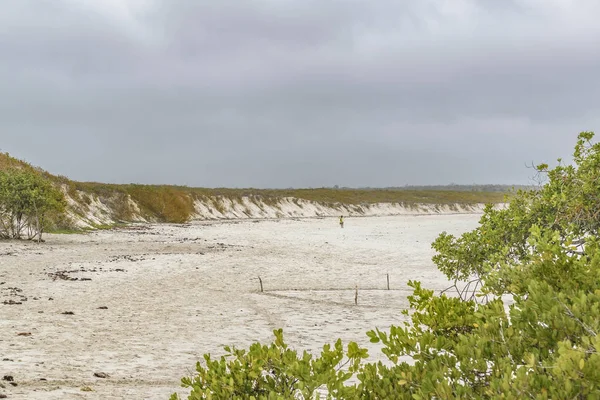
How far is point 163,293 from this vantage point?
17.0 meters

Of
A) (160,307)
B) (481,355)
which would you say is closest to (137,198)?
(160,307)

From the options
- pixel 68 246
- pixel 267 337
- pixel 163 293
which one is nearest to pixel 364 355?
pixel 267 337

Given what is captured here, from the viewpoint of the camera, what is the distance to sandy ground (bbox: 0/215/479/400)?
855 cm

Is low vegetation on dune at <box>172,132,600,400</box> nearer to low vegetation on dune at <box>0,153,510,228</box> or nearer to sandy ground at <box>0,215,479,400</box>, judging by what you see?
sandy ground at <box>0,215,479,400</box>

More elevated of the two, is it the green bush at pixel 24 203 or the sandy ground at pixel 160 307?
the green bush at pixel 24 203

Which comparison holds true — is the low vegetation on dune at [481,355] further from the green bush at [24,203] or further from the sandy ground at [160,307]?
the green bush at [24,203]

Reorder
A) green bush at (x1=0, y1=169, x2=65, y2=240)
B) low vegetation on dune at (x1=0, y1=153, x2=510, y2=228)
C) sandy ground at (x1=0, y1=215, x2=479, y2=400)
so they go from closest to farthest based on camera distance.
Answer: sandy ground at (x1=0, y1=215, x2=479, y2=400), green bush at (x1=0, y1=169, x2=65, y2=240), low vegetation on dune at (x1=0, y1=153, x2=510, y2=228)

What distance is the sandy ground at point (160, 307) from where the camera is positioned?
8.55 meters

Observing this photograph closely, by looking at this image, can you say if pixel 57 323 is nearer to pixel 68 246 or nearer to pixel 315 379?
pixel 315 379

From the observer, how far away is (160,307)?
14625mm

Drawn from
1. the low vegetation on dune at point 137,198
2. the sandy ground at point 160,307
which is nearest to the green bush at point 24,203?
the low vegetation on dune at point 137,198

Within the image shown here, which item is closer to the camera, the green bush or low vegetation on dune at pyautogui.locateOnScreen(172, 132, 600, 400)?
low vegetation on dune at pyautogui.locateOnScreen(172, 132, 600, 400)

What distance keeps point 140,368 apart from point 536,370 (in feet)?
25.1

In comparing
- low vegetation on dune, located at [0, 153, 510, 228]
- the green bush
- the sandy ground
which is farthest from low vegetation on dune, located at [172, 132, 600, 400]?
low vegetation on dune, located at [0, 153, 510, 228]
